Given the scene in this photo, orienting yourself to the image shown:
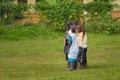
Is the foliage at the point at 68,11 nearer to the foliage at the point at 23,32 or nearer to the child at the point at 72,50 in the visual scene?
the foliage at the point at 23,32

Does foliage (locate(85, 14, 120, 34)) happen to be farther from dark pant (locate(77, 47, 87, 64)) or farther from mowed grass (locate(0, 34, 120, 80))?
dark pant (locate(77, 47, 87, 64))

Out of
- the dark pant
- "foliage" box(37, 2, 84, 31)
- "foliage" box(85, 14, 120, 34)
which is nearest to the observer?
the dark pant

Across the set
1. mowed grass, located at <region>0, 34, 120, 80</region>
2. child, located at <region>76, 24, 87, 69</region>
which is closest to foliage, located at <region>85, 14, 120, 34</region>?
mowed grass, located at <region>0, 34, 120, 80</region>

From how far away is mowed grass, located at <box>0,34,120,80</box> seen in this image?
1209 cm

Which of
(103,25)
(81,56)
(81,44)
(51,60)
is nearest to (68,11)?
(103,25)

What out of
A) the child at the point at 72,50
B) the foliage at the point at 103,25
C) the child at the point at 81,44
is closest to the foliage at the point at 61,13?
the foliage at the point at 103,25

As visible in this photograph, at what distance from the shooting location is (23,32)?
23844 millimetres

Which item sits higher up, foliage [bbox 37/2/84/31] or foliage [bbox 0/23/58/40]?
foliage [bbox 37/2/84/31]

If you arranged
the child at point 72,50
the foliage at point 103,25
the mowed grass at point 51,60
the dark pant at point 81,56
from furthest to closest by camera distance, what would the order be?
the foliage at point 103,25
the dark pant at point 81,56
the child at point 72,50
the mowed grass at point 51,60

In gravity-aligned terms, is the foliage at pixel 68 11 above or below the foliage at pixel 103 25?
above

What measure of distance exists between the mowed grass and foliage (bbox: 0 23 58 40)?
71cm

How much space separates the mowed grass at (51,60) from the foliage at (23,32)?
0.71 metres

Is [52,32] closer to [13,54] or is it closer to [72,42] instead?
[13,54]

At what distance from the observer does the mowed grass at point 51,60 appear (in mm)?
12089
